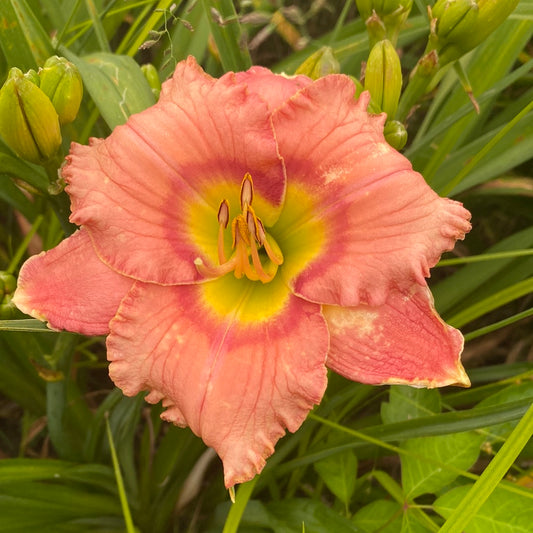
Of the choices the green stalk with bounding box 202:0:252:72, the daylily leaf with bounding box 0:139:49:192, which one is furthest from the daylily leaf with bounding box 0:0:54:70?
the green stalk with bounding box 202:0:252:72

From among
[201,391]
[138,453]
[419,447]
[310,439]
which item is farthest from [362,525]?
[138,453]

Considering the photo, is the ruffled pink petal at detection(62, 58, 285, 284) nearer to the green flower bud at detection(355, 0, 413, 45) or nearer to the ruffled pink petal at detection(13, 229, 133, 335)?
the ruffled pink petal at detection(13, 229, 133, 335)

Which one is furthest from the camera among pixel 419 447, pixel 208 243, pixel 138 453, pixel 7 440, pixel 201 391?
pixel 138 453

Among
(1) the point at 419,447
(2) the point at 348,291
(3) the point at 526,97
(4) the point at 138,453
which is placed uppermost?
(2) the point at 348,291

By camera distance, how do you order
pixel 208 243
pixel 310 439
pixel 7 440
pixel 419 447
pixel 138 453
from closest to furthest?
pixel 208 243 < pixel 419 447 < pixel 310 439 < pixel 7 440 < pixel 138 453

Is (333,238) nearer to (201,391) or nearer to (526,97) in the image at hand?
(201,391)

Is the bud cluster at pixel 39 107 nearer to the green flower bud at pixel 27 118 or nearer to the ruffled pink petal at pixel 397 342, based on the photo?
the green flower bud at pixel 27 118
